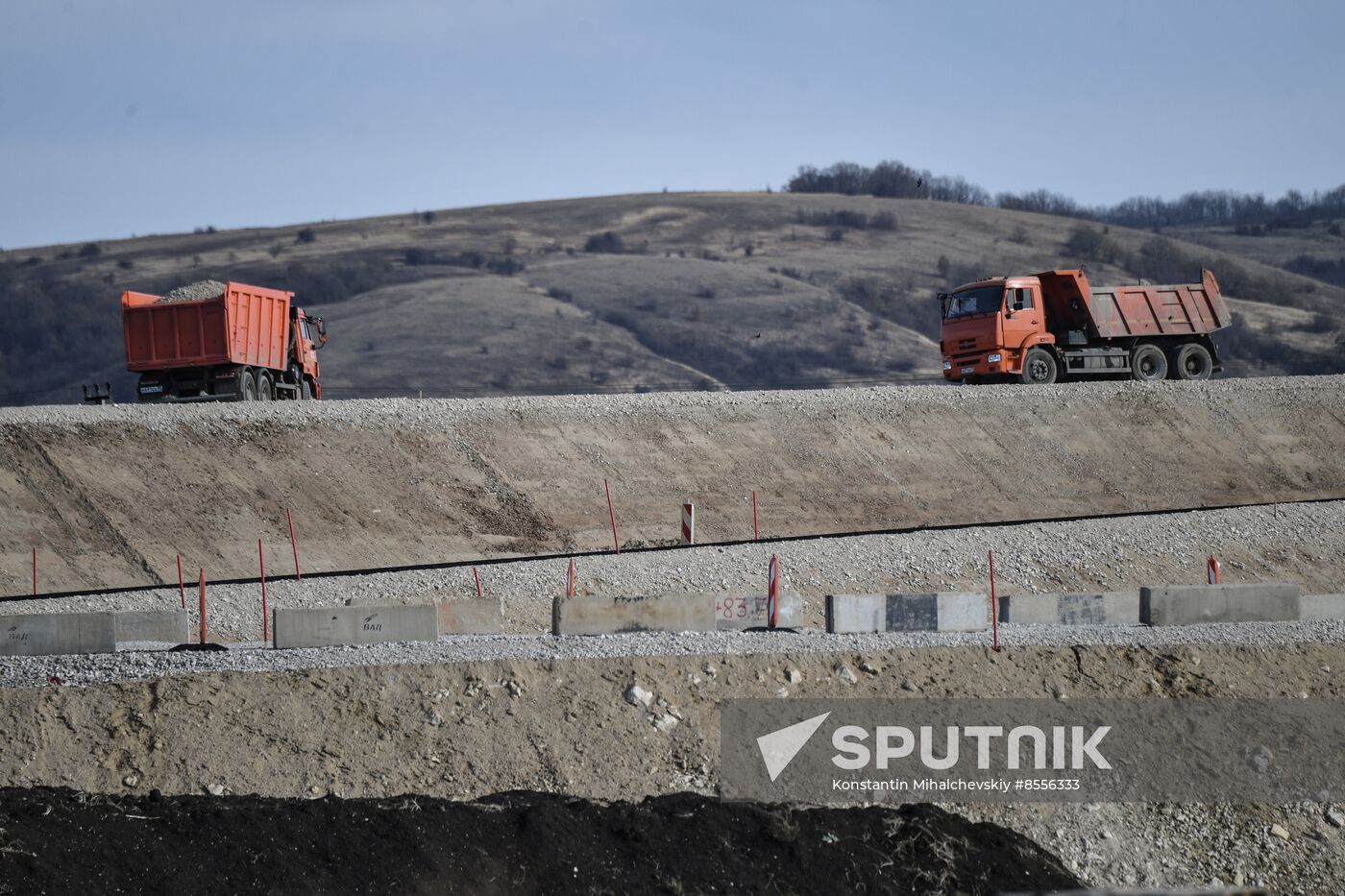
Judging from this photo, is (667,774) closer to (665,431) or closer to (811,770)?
(811,770)

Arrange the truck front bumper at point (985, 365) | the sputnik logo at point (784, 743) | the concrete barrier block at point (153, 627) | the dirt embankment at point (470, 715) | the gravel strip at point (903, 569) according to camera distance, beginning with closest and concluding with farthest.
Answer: the dirt embankment at point (470, 715) < the sputnik logo at point (784, 743) < the concrete barrier block at point (153, 627) < the gravel strip at point (903, 569) < the truck front bumper at point (985, 365)

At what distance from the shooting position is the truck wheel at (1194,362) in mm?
33906

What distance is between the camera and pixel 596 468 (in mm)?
26453

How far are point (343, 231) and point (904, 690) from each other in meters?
101

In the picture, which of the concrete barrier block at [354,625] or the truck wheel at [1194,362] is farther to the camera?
the truck wheel at [1194,362]

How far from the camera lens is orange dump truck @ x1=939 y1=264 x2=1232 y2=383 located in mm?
31734

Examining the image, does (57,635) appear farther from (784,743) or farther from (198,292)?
(198,292)

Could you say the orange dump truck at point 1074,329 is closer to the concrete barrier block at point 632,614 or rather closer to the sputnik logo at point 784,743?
the concrete barrier block at point 632,614

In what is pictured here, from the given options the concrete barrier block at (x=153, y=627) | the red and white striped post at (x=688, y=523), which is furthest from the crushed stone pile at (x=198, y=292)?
the concrete barrier block at (x=153, y=627)

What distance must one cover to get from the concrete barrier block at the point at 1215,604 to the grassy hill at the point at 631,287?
46.2 m

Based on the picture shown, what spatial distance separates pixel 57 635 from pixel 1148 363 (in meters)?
27.3
